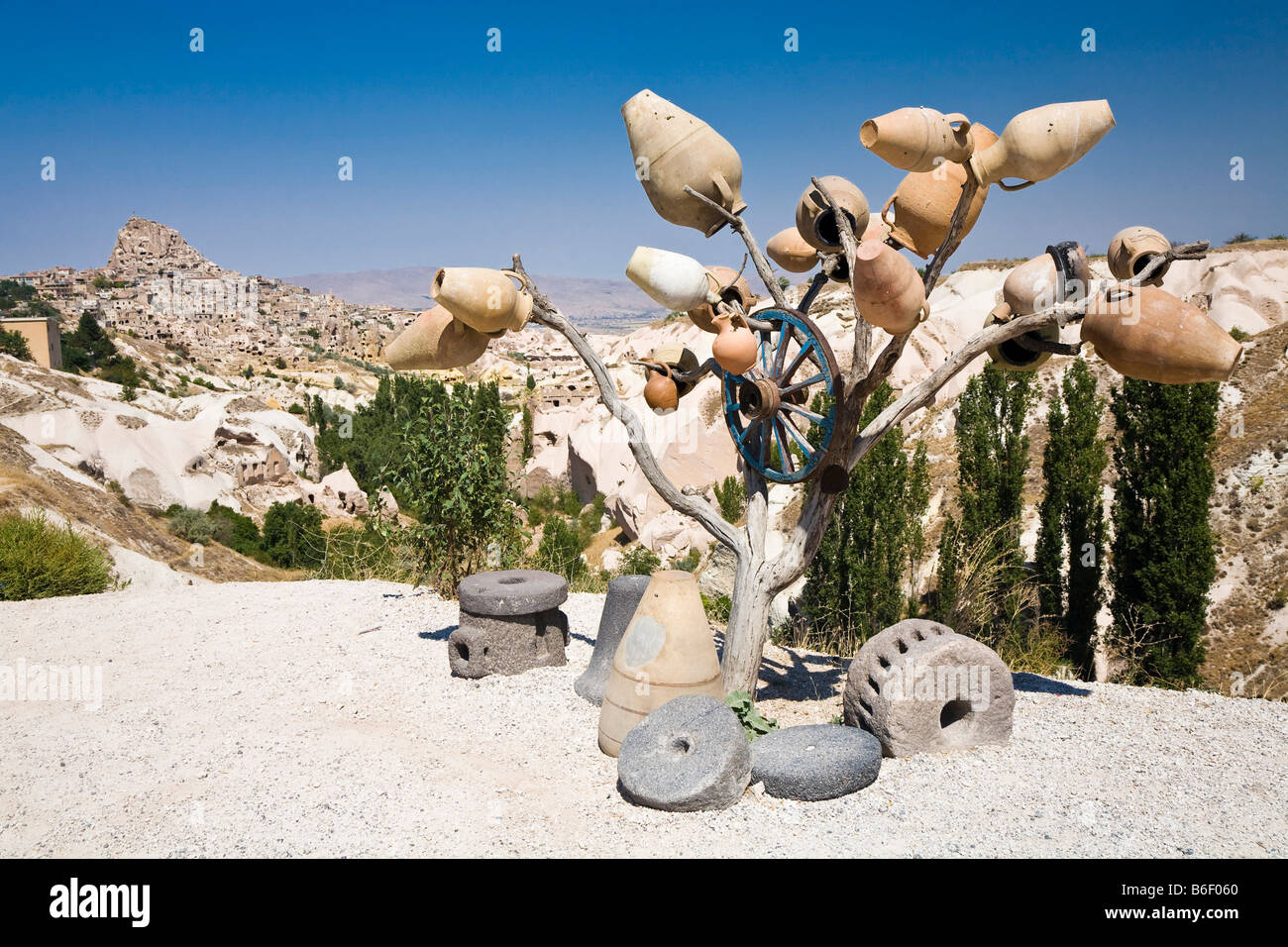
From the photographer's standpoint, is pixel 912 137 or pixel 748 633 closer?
pixel 912 137

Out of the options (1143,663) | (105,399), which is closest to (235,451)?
(105,399)

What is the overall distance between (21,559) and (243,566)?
9.32m

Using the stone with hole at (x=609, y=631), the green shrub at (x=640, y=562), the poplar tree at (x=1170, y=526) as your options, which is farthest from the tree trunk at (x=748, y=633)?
the green shrub at (x=640, y=562)

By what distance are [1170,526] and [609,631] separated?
6.55 m

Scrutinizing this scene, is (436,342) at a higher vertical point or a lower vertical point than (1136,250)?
lower

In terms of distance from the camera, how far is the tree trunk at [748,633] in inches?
195

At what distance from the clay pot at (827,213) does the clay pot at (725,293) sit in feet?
1.69

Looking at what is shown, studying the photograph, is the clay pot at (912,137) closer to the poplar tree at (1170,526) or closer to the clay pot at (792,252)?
the clay pot at (792,252)

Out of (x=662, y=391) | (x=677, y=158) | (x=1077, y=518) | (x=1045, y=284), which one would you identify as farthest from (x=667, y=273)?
(x=1077, y=518)

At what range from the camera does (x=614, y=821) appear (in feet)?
12.3

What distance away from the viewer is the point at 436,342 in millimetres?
4672

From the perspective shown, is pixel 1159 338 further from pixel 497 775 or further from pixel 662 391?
pixel 497 775

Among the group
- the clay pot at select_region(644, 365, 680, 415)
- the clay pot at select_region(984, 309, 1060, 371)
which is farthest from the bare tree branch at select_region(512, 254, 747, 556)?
the clay pot at select_region(984, 309, 1060, 371)

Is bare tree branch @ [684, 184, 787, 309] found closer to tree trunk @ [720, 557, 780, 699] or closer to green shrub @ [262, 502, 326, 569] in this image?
tree trunk @ [720, 557, 780, 699]
